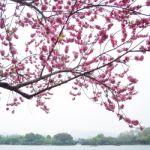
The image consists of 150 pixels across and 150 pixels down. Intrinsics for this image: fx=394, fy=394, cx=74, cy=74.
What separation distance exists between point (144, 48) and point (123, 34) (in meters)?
0.60

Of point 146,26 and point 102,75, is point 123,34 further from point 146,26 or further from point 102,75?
point 102,75

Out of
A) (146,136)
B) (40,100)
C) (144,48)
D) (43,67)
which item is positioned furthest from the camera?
(146,136)

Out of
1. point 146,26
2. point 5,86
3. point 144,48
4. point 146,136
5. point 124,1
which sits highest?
point 146,136

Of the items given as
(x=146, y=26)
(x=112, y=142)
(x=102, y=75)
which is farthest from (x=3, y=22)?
(x=112, y=142)

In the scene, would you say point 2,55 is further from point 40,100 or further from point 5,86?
point 5,86

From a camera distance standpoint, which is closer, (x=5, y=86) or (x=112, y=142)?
(x=5, y=86)

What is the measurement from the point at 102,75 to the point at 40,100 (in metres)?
2.73

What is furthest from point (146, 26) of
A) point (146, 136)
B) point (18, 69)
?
point (146, 136)

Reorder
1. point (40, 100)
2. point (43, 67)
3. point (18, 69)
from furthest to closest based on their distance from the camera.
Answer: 1. point (40, 100)
2. point (18, 69)
3. point (43, 67)

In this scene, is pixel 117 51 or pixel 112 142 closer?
pixel 117 51

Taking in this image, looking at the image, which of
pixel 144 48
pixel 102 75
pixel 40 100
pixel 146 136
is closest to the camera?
pixel 144 48

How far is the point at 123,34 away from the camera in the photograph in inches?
318

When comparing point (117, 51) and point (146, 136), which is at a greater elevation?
point (146, 136)

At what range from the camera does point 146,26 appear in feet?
26.3
